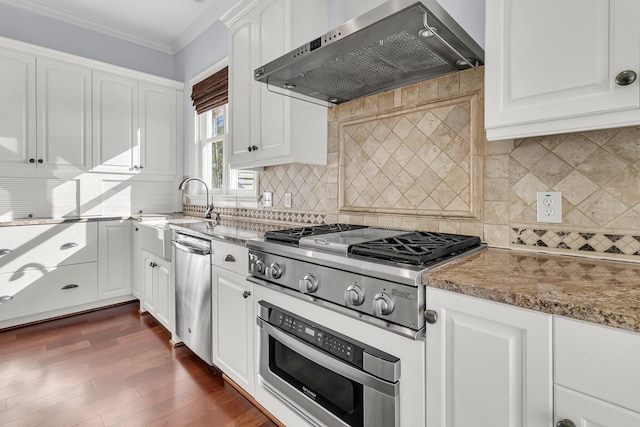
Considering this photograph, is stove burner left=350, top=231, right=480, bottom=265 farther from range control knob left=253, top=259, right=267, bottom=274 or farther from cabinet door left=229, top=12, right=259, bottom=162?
cabinet door left=229, top=12, right=259, bottom=162

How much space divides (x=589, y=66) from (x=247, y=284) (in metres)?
1.58

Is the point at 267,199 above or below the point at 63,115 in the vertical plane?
below

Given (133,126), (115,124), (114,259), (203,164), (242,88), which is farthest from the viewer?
(203,164)

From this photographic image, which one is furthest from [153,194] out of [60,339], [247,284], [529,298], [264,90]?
[529,298]

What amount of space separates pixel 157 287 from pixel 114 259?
877 mm

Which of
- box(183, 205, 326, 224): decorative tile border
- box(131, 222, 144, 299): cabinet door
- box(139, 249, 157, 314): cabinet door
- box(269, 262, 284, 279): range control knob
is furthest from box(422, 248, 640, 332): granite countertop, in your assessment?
box(131, 222, 144, 299): cabinet door

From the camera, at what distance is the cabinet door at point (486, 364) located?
2.54 feet

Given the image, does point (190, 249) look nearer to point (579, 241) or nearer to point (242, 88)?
point (242, 88)

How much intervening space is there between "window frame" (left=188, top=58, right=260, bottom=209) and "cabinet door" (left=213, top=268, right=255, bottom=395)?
3.68ft

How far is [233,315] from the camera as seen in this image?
5.86 ft

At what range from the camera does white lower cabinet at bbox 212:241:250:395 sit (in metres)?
1.68

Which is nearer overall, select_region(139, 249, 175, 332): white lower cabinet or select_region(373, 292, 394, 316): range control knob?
select_region(373, 292, 394, 316): range control knob

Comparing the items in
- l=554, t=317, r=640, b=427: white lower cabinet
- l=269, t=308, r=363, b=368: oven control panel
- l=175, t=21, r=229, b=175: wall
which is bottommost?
l=269, t=308, r=363, b=368: oven control panel

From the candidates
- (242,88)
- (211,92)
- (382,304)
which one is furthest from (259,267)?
(211,92)
